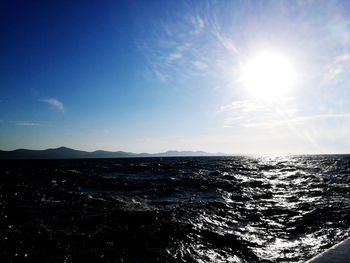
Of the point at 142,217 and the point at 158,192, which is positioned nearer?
the point at 142,217

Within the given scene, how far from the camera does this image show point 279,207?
1266 centimetres

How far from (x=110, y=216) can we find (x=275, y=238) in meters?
6.51

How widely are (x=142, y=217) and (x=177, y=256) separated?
3.96m

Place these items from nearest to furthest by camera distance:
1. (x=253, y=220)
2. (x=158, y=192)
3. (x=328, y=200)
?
(x=253, y=220)
(x=328, y=200)
(x=158, y=192)

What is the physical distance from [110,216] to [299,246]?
284 inches

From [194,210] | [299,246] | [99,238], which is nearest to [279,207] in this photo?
[194,210]

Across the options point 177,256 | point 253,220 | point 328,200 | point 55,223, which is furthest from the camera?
point 328,200

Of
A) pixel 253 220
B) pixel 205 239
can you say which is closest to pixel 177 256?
pixel 205 239

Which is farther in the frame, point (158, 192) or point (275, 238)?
point (158, 192)

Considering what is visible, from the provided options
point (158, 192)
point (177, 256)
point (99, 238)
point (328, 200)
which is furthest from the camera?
point (158, 192)

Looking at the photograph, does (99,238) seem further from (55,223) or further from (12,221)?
(12,221)

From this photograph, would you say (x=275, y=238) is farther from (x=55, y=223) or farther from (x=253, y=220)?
(x=55, y=223)

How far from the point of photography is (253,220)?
34.1 feet

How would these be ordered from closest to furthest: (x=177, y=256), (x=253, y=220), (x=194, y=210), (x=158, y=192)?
(x=177, y=256), (x=253, y=220), (x=194, y=210), (x=158, y=192)
